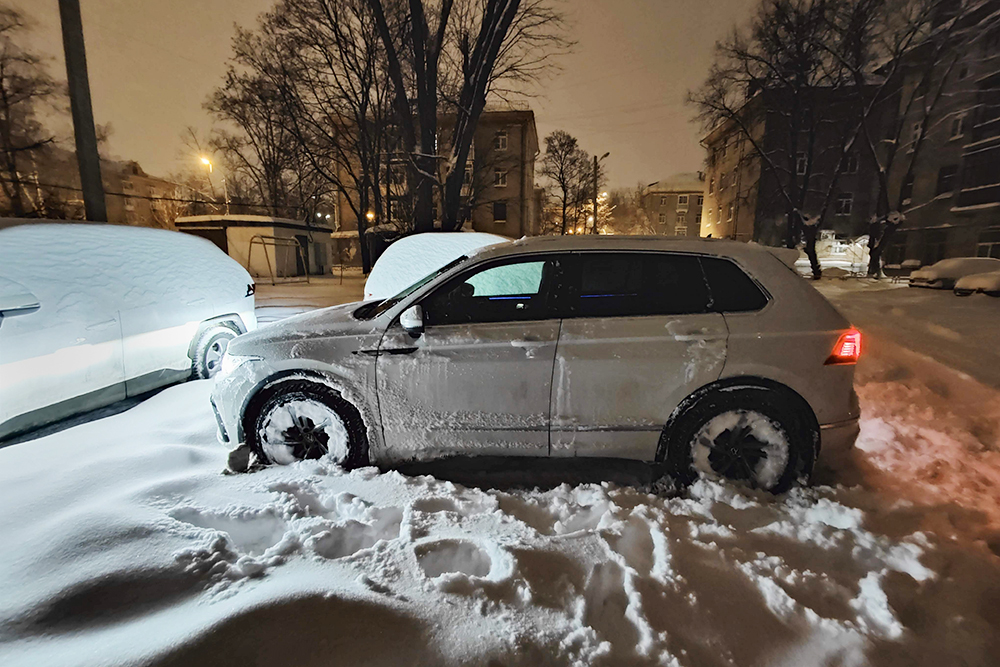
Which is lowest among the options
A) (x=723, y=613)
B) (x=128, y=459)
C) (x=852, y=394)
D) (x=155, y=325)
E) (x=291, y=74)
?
(x=723, y=613)

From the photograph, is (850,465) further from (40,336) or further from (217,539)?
(40,336)

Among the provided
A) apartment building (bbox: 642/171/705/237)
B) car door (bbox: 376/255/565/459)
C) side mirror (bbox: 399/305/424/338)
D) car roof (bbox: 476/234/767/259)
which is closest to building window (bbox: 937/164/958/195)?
car roof (bbox: 476/234/767/259)

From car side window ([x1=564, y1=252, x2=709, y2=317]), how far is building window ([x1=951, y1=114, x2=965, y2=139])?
32.2m

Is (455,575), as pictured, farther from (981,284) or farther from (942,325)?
(981,284)

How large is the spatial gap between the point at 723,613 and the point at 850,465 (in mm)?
2136

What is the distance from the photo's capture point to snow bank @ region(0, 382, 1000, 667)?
5.87 ft

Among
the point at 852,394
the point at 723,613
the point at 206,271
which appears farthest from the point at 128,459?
the point at 852,394

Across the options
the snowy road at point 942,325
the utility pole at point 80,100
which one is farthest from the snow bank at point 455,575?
the utility pole at point 80,100

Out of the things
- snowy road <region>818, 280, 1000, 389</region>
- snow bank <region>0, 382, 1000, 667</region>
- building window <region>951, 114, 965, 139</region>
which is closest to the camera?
snow bank <region>0, 382, 1000, 667</region>

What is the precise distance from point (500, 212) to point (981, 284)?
3435cm

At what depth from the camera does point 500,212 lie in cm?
4156

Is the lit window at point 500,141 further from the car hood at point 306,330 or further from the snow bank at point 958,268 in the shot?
the car hood at point 306,330

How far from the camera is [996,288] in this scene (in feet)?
34.2

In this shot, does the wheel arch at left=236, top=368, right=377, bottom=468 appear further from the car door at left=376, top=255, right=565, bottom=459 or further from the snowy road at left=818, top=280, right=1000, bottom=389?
the snowy road at left=818, top=280, right=1000, bottom=389
